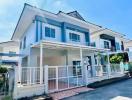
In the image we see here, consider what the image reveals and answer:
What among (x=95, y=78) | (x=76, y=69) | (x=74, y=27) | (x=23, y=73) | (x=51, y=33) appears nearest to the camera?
(x=23, y=73)

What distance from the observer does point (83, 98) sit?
820 cm

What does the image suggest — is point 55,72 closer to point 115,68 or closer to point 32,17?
point 32,17

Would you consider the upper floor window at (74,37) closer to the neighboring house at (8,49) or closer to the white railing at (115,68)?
the white railing at (115,68)

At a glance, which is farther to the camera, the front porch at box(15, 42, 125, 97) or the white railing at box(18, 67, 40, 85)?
the white railing at box(18, 67, 40, 85)

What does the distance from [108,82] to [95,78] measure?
1.24m

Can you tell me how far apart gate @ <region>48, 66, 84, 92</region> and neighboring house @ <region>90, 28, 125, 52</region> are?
10.2 metres

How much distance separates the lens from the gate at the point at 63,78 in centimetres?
1006

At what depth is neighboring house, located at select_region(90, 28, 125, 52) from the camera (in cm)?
2164

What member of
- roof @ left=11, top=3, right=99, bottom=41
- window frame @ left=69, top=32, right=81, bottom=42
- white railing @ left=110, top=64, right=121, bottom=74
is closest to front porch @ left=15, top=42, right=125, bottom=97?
white railing @ left=110, top=64, right=121, bottom=74

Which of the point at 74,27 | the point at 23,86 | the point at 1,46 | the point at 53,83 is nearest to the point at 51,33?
the point at 74,27

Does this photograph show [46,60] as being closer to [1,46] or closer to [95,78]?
[95,78]

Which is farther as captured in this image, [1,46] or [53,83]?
[1,46]

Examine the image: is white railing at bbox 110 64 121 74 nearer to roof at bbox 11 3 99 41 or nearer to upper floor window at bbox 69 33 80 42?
upper floor window at bbox 69 33 80 42

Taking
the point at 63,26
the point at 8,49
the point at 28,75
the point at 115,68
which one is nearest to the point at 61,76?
the point at 28,75
